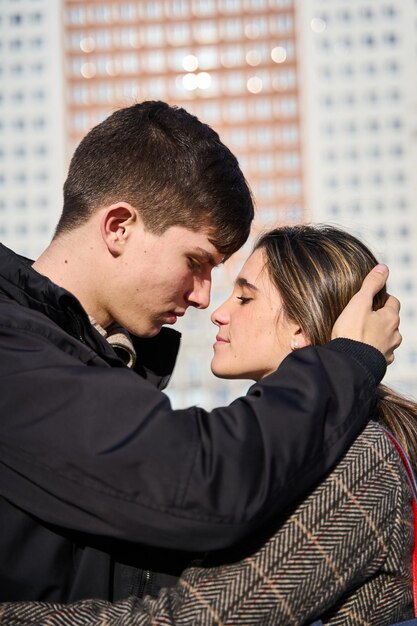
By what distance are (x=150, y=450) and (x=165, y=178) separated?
111 cm

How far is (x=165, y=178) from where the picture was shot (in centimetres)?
260

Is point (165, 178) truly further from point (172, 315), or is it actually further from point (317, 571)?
point (317, 571)

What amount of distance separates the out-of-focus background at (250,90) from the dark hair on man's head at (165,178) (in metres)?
68.6

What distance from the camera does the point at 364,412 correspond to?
1931 millimetres

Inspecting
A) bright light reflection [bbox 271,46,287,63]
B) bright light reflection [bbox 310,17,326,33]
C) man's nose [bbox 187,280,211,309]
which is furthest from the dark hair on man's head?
bright light reflection [bbox 271,46,287,63]

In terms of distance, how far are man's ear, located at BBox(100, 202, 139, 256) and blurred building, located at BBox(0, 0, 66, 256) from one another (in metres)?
75.0

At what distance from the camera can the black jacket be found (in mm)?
1719

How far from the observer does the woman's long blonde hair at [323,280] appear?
2.72 metres

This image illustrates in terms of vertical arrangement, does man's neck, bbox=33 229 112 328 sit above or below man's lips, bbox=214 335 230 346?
above

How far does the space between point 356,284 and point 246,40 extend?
276 ft

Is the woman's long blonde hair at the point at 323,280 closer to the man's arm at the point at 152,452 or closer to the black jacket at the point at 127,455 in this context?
the black jacket at the point at 127,455

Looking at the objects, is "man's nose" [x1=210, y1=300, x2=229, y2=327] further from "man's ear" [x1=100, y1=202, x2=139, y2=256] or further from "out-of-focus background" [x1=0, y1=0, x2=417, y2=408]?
"out-of-focus background" [x1=0, y1=0, x2=417, y2=408]

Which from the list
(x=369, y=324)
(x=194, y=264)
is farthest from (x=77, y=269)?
(x=369, y=324)

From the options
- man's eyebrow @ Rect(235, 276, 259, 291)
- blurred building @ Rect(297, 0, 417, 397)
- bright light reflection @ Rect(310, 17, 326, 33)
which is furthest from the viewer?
bright light reflection @ Rect(310, 17, 326, 33)
